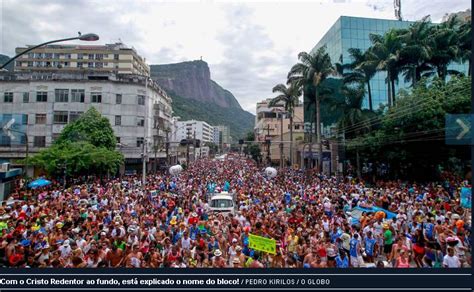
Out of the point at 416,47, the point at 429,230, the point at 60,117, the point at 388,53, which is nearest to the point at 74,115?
the point at 60,117

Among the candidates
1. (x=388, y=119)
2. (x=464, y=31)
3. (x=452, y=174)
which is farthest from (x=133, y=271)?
(x=464, y=31)

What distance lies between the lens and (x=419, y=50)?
115 ft

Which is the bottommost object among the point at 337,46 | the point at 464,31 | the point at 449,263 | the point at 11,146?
the point at 449,263

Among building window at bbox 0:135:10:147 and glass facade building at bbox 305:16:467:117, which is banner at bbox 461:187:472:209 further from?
building window at bbox 0:135:10:147

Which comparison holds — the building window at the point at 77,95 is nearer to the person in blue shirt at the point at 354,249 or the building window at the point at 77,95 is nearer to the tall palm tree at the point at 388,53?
the tall palm tree at the point at 388,53

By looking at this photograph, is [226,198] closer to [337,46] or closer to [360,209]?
[360,209]

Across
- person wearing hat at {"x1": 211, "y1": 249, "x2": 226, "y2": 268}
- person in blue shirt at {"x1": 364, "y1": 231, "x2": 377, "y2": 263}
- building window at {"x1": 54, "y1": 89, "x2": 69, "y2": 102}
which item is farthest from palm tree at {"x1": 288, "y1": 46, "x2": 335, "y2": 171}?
person wearing hat at {"x1": 211, "y1": 249, "x2": 226, "y2": 268}

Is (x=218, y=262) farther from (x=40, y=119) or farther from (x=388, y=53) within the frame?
(x=40, y=119)

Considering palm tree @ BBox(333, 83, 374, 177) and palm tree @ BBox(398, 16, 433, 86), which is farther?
palm tree @ BBox(333, 83, 374, 177)

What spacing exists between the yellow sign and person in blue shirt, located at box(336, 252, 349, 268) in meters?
1.75

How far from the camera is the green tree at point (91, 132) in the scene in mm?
36753

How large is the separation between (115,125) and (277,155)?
139 ft

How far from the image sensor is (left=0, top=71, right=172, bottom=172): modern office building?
4334 cm

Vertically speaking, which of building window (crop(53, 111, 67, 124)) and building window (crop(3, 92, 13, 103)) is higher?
building window (crop(3, 92, 13, 103))
